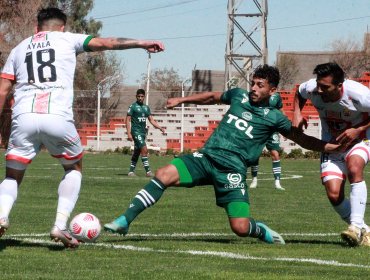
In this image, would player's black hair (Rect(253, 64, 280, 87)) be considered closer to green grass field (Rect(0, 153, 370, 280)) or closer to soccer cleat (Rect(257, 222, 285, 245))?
soccer cleat (Rect(257, 222, 285, 245))

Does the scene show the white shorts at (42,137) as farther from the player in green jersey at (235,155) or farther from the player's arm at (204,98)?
the player's arm at (204,98)

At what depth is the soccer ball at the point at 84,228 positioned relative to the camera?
374 inches

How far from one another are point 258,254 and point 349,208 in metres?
1.78

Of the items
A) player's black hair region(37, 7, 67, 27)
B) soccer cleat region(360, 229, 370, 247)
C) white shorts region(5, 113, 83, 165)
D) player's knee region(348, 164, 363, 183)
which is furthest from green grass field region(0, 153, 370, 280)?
player's black hair region(37, 7, 67, 27)

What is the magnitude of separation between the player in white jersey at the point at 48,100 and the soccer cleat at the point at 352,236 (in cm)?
248

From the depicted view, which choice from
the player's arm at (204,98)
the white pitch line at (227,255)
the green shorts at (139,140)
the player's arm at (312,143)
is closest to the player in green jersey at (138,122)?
the green shorts at (139,140)

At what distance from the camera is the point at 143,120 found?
1028 inches

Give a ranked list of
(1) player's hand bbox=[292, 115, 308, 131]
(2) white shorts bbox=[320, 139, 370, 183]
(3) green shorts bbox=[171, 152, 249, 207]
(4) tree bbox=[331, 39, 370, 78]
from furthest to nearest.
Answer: (4) tree bbox=[331, 39, 370, 78] < (2) white shorts bbox=[320, 139, 370, 183] < (1) player's hand bbox=[292, 115, 308, 131] < (3) green shorts bbox=[171, 152, 249, 207]

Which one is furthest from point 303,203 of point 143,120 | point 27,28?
point 27,28

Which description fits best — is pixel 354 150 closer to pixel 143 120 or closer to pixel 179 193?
pixel 179 193

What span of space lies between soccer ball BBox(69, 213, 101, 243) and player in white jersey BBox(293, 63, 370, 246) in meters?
2.30

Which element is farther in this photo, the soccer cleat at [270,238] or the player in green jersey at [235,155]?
the soccer cleat at [270,238]

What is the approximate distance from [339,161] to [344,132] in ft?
1.55

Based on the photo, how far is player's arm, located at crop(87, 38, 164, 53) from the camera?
9320mm
